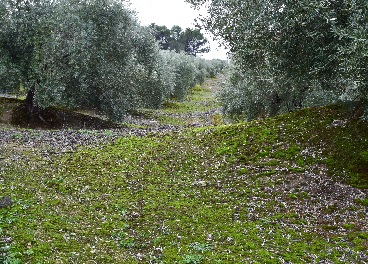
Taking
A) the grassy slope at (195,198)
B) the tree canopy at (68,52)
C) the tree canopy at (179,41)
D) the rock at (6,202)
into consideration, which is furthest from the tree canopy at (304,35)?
the tree canopy at (179,41)

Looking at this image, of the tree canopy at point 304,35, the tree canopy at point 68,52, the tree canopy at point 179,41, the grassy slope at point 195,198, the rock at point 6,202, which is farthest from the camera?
the tree canopy at point 179,41

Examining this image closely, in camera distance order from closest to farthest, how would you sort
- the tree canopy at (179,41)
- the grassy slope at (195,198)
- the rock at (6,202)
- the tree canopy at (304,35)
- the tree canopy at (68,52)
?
the grassy slope at (195,198) → the rock at (6,202) → the tree canopy at (304,35) → the tree canopy at (68,52) → the tree canopy at (179,41)

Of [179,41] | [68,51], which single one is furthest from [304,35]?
[179,41]

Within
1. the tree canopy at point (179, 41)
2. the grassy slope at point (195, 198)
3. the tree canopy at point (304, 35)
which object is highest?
the tree canopy at point (179, 41)

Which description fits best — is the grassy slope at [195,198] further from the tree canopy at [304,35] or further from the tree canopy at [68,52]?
the tree canopy at [68,52]

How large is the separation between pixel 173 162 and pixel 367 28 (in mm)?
9903

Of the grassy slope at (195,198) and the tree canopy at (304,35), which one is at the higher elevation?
the tree canopy at (304,35)

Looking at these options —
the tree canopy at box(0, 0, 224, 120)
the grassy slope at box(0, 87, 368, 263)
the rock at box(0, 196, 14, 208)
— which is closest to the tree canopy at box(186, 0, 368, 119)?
the grassy slope at box(0, 87, 368, 263)

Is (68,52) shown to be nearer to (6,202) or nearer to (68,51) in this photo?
(68,51)

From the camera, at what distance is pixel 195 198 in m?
10.9

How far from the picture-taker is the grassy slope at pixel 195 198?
6.98 meters

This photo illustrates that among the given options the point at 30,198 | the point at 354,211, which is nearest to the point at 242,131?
the point at 354,211

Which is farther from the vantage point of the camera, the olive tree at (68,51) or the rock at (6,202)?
the olive tree at (68,51)

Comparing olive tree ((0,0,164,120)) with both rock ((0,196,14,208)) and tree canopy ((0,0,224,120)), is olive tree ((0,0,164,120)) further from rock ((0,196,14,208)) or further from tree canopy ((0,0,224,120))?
rock ((0,196,14,208))
